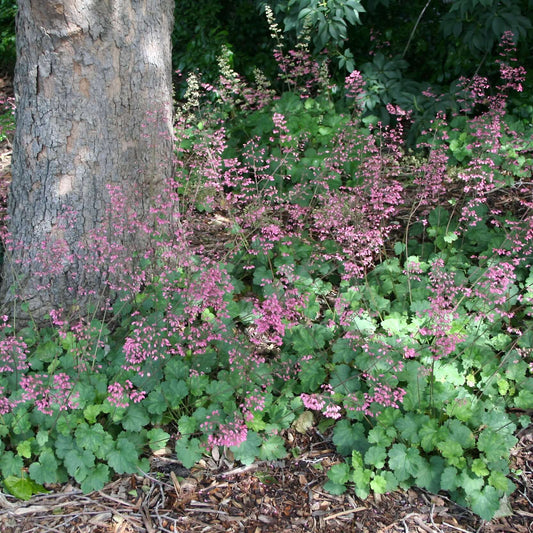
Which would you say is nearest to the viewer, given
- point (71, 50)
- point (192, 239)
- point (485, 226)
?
point (71, 50)

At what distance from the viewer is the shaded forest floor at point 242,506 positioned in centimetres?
254

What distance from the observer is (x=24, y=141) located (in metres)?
3.13

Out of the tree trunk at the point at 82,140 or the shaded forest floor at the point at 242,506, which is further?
the tree trunk at the point at 82,140

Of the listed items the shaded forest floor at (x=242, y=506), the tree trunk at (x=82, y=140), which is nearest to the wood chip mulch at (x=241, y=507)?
the shaded forest floor at (x=242, y=506)

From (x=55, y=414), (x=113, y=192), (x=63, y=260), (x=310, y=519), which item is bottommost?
(x=310, y=519)

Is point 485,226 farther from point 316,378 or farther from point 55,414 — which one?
point 55,414

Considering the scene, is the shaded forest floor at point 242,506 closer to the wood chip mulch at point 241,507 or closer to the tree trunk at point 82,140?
the wood chip mulch at point 241,507

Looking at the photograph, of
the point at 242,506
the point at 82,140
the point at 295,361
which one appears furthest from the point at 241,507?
the point at 82,140

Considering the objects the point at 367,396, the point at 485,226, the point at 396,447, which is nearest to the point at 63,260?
the point at 367,396

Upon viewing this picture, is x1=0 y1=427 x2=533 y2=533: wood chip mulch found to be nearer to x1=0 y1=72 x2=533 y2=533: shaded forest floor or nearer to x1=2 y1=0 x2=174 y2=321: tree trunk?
x1=0 y1=72 x2=533 y2=533: shaded forest floor

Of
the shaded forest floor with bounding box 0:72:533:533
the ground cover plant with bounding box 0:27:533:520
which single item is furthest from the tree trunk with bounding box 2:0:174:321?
the shaded forest floor with bounding box 0:72:533:533

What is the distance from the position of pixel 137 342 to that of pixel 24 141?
52.4 inches

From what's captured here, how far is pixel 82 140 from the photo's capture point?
10.1ft

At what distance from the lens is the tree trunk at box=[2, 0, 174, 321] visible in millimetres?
2947
